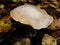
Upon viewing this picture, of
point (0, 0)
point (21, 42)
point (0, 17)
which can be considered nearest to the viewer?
point (21, 42)

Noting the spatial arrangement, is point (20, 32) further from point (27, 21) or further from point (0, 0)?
point (0, 0)

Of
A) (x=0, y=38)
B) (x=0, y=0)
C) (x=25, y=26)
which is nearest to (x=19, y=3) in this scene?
(x=0, y=0)

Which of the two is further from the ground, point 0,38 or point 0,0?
point 0,0

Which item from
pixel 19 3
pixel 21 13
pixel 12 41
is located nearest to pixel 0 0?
pixel 19 3

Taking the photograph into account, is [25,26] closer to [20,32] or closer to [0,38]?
[20,32]

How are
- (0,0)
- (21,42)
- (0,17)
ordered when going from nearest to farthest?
(21,42) → (0,17) → (0,0)

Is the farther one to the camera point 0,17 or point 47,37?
point 0,17
